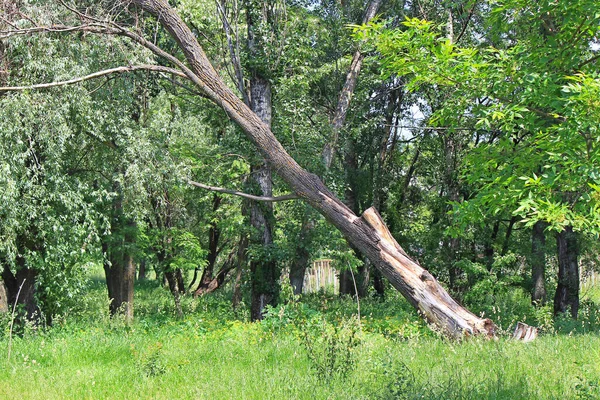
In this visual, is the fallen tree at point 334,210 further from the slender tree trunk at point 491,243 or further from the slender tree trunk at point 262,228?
the slender tree trunk at point 491,243

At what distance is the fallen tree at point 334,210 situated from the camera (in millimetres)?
9102

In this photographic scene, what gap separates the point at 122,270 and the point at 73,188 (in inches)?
201

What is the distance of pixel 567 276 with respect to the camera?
1598 centimetres

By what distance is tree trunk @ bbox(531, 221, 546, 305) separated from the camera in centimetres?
1688

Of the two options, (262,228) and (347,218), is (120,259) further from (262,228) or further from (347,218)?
(347,218)

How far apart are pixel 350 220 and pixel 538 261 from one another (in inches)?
365

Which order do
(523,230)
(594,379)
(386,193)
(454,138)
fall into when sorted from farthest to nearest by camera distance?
(386,193), (523,230), (454,138), (594,379)

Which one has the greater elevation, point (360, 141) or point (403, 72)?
point (360, 141)

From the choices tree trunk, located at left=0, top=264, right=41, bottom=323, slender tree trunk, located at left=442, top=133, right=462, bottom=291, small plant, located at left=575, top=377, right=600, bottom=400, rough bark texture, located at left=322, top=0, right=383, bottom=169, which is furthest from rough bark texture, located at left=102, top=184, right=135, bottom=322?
small plant, located at left=575, top=377, right=600, bottom=400

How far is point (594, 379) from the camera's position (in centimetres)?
537

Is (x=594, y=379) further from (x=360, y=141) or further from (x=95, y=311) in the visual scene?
(x=360, y=141)

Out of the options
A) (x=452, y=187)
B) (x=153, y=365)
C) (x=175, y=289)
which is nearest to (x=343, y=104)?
(x=452, y=187)

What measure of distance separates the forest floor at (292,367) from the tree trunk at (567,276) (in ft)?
28.0

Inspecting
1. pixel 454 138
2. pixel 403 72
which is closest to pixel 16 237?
pixel 403 72
